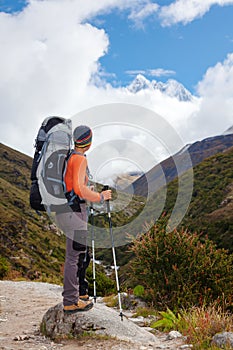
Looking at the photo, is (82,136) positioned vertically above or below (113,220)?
below

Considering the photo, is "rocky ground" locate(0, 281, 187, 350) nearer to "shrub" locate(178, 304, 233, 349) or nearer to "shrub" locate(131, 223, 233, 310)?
"shrub" locate(178, 304, 233, 349)

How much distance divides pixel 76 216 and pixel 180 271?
10.6 ft

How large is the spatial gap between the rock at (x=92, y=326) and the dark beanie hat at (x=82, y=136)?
8.25 ft

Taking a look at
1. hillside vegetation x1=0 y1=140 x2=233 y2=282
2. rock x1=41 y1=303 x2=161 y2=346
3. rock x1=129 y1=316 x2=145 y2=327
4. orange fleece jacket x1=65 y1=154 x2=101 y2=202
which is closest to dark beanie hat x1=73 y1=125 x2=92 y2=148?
orange fleece jacket x1=65 y1=154 x2=101 y2=202

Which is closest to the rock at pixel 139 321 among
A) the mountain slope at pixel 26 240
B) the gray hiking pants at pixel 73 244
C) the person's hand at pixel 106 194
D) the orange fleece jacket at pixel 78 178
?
the gray hiking pants at pixel 73 244

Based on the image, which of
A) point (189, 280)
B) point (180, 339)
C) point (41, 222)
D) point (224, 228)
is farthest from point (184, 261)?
point (41, 222)

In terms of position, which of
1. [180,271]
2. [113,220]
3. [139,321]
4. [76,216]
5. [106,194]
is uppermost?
[113,220]

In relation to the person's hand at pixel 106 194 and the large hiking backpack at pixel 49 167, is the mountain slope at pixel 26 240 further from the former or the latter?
the large hiking backpack at pixel 49 167

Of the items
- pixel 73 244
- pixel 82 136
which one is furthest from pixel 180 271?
pixel 82 136

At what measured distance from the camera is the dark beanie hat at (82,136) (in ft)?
19.3

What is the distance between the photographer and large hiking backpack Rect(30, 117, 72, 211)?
5.55m

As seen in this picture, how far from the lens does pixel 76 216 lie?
5.73m

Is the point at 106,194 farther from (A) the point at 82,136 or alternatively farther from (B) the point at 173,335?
(B) the point at 173,335

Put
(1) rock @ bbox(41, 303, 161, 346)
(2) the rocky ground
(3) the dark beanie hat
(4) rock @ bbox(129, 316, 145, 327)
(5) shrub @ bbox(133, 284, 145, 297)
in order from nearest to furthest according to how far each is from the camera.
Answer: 1. (2) the rocky ground
2. (1) rock @ bbox(41, 303, 161, 346)
3. (3) the dark beanie hat
4. (4) rock @ bbox(129, 316, 145, 327)
5. (5) shrub @ bbox(133, 284, 145, 297)
